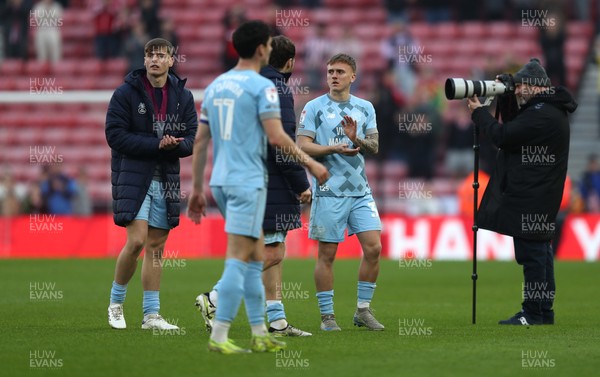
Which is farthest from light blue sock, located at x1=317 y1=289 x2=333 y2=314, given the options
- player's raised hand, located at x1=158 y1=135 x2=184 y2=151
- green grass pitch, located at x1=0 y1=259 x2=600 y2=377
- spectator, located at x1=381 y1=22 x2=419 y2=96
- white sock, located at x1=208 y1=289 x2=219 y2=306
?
spectator, located at x1=381 y1=22 x2=419 y2=96

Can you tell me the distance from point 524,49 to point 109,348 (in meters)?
21.6

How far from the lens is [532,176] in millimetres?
11430

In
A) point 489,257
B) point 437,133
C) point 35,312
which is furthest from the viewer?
point 437,133

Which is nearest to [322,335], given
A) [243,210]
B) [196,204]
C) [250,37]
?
[243,210]

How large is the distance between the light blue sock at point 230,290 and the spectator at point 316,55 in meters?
18.7

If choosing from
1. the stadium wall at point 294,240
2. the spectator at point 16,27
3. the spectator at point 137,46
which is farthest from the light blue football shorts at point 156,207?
the spectator at point 16,27

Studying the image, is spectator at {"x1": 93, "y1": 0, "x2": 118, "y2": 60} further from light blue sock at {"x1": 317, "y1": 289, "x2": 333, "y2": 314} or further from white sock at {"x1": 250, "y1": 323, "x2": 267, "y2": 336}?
white sock at {"x1": 250, "y1": 323, "x2": 267, "y2": 336}

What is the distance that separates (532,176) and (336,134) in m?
2.10

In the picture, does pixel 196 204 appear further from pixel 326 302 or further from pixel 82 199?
pixel 82 199

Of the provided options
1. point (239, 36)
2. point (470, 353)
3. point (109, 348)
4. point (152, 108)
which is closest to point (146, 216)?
point (152, 108)

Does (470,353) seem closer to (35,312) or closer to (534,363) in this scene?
(534,363)

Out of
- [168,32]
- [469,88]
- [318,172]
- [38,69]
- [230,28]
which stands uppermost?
[230,28]

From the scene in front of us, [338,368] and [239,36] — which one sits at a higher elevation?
[239,36]

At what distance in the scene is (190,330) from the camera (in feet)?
33.9
